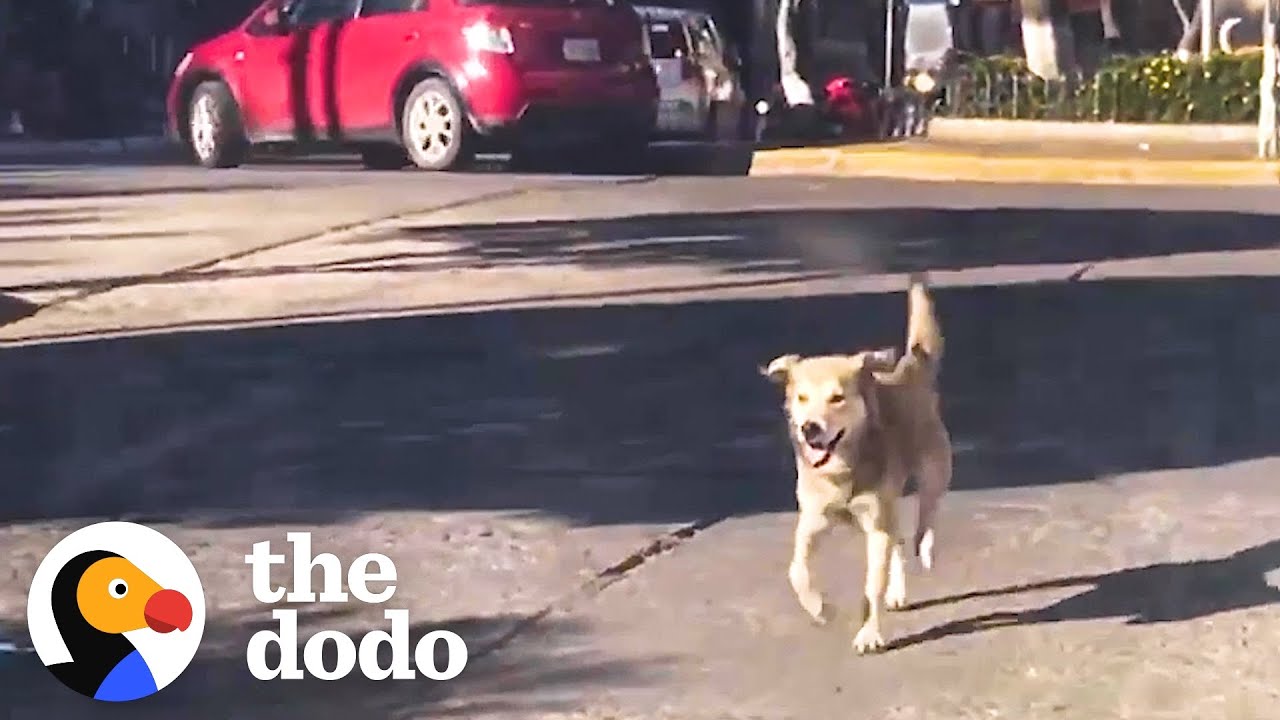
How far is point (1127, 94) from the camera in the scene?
18.5 meters

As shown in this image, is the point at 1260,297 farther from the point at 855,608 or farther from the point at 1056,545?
the point at 855,608

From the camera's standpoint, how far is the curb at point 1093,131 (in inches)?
702

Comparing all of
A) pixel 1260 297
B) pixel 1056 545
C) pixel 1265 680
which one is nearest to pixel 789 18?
pixel 1260 297

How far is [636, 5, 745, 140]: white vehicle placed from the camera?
12953 mm

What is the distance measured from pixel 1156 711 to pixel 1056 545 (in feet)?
3.80

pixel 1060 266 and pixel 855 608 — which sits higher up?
pixel 855 608

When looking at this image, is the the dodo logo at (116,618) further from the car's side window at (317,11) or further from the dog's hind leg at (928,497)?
the car's side window at (317,11)

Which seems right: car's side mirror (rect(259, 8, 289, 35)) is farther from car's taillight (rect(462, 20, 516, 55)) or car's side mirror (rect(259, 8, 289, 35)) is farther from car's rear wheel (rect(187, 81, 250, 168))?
car's taillight (rect(462, 20, 516, 55))

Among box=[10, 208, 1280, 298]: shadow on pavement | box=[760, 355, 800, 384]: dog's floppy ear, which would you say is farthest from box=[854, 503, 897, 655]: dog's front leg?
box=[10, 208, 1280, 298]: shadow on pavement

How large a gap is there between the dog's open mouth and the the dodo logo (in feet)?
3.64

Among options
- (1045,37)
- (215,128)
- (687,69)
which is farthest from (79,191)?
(1045,37)

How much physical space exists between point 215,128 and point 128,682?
681cm

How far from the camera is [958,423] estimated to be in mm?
6801

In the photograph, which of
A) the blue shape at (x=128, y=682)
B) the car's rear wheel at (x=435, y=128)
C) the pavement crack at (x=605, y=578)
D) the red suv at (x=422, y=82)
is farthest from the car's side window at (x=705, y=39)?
the blue shape at (x=128, y=682)
